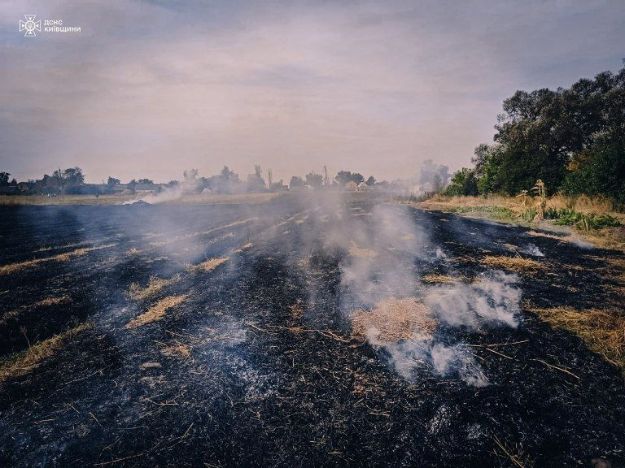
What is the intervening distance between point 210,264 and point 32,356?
517 cm

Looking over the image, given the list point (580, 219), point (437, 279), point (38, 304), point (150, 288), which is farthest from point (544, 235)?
point (38, 304)

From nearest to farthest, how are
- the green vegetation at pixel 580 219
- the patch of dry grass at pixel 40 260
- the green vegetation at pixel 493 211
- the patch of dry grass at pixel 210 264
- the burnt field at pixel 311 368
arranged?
the burnt field at pixel 311 368, the patch of dry grass at pixel 210 264, the patch of dry grass at pixel 40 260, the green vegetation at pixel 580 219, the green vegetation at pixel 493 211

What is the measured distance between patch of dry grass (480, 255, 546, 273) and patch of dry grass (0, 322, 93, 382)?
963 centimetres

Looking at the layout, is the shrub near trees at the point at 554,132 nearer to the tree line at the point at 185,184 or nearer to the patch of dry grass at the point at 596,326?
the patch of dry grass at the point at 596,326

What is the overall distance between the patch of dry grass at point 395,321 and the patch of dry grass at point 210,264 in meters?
5.11

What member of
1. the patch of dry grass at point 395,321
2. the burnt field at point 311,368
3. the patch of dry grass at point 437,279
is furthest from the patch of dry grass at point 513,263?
the patch of dry grass at point 395,321

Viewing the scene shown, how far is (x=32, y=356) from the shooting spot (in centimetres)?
453

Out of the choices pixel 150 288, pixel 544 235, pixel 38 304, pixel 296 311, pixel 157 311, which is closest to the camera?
pixel 296 311

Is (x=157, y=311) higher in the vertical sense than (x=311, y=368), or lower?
higher

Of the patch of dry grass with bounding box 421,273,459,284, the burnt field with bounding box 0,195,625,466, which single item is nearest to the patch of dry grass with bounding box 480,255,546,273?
the burnt field with bounding box 0,195,625,466

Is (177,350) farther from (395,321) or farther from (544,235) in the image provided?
(544,235)

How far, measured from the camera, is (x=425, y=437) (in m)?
2.95

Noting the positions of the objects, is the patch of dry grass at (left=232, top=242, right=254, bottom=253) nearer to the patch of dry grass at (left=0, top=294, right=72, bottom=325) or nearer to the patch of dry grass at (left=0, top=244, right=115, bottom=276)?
the patch of dry grass at (left=0, top=294, right=72, bottom=325)

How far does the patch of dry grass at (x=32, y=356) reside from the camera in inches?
165
